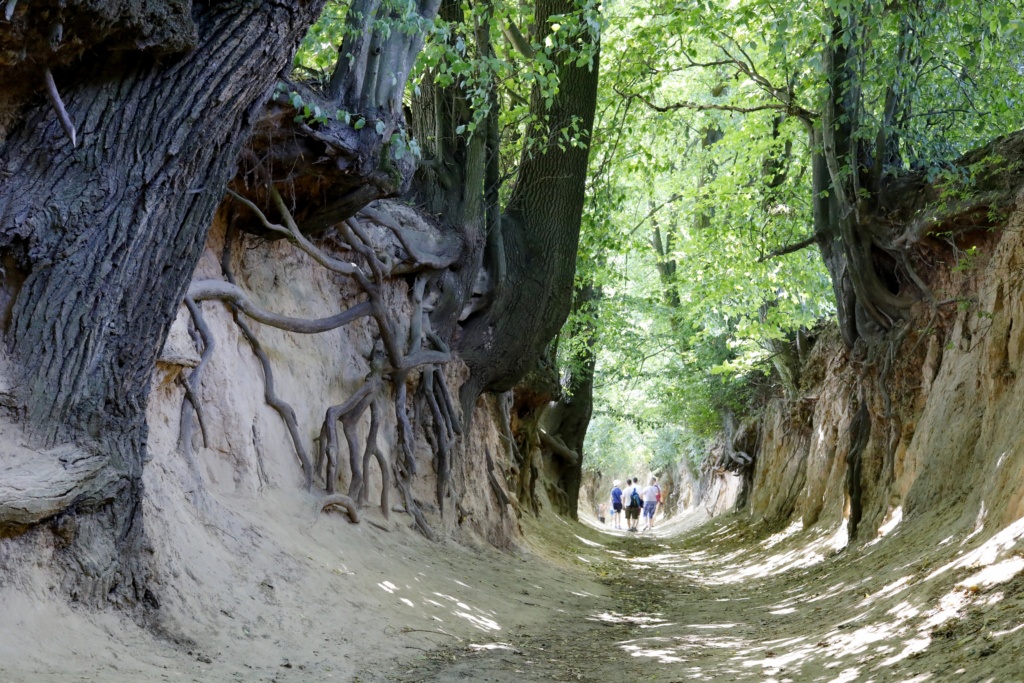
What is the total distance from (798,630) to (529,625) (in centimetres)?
235

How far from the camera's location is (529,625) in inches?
325

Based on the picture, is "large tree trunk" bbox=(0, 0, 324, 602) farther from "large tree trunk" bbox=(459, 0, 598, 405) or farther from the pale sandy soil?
"large tree trunk" bbox=(459, 0, 598, 405)

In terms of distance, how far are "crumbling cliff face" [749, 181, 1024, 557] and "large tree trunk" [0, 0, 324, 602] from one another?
623cm

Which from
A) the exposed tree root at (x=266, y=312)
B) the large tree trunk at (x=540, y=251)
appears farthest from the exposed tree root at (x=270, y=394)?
the large tree trunk at (x=540, y=251)

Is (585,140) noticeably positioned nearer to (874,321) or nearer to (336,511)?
(874,321)

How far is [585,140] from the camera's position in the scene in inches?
492

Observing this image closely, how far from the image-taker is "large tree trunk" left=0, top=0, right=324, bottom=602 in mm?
4941

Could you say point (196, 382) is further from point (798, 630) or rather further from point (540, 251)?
point (540, 251)

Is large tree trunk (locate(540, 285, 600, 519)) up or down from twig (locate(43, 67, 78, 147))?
down

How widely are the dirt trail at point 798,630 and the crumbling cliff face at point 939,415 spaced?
622mm

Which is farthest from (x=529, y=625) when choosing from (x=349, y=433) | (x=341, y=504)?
(x=349, y=433)

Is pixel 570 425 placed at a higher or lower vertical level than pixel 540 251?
lower

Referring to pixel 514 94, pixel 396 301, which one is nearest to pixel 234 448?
pixel 396 301

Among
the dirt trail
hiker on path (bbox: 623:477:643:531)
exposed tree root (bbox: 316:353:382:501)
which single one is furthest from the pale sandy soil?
hiker on path (bbox: 623:477:643:531)
